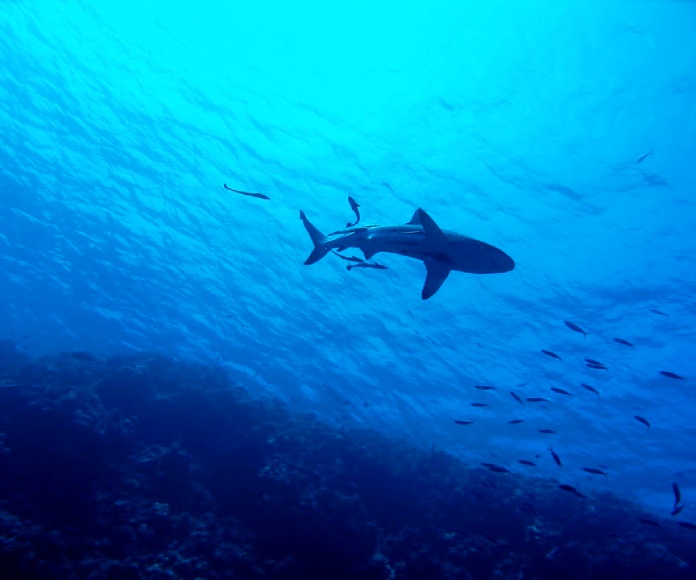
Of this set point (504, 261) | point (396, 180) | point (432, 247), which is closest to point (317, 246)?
point (432, 247)

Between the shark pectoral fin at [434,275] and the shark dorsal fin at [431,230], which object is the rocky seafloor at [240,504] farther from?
the shark dorsal fin at [431,230]

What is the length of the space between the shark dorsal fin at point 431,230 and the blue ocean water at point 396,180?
10885 millimetres

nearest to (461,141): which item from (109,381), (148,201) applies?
(148,201)

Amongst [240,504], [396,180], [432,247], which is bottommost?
[240,504]

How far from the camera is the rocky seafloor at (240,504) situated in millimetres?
10281

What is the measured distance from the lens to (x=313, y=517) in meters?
13.1

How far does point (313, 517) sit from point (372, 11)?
18483 mm

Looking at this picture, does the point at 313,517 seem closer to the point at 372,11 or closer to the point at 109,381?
the point at 109,381

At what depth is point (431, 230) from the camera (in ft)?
18.1

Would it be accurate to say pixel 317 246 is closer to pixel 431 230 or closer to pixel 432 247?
pixel 432 247

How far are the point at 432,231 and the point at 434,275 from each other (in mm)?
1030

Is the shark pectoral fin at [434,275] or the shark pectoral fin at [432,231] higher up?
the shark pectoral fin at [432,231]

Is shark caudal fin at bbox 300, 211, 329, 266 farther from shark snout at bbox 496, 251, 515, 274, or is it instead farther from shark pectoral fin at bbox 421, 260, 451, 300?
shark snout at bbox 496, 251, 515, 274

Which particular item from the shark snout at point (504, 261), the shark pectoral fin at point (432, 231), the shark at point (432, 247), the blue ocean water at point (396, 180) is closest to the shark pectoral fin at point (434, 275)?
the shark at point (432, 247)
